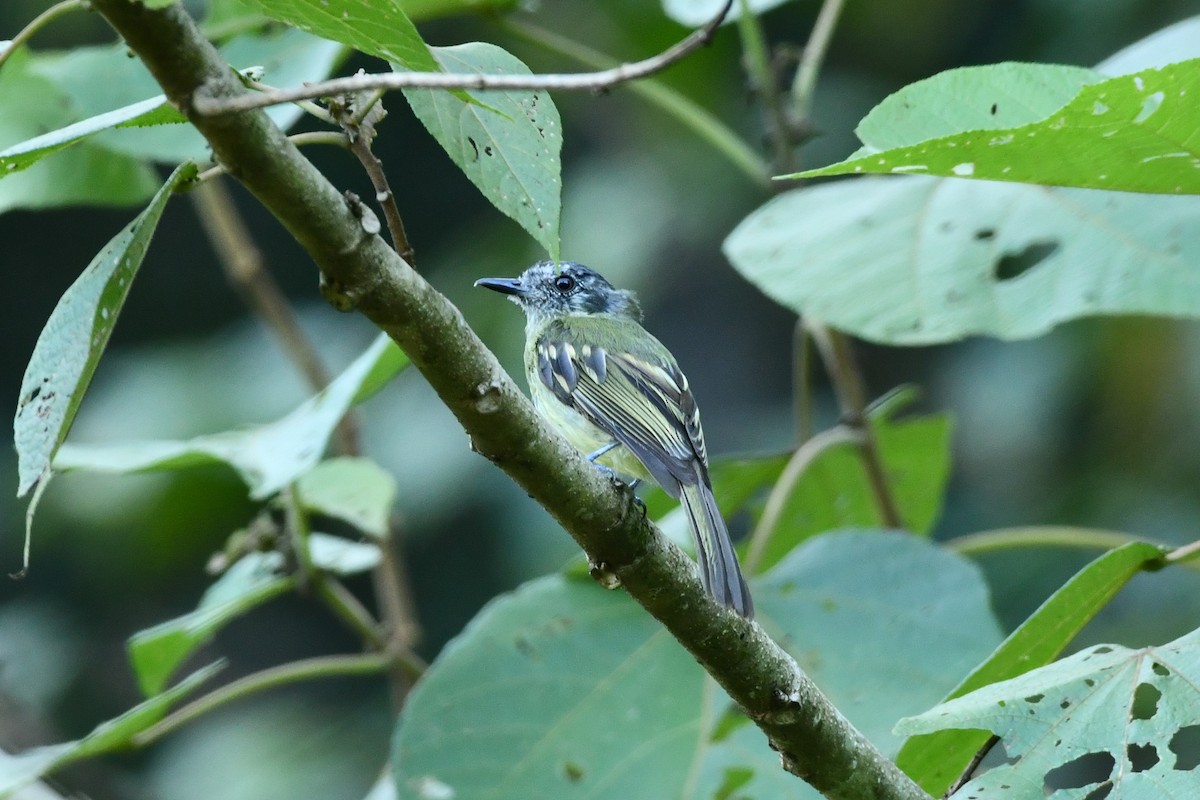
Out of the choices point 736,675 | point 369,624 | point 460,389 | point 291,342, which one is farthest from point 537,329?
point 460,389

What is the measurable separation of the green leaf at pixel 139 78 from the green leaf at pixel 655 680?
112cm

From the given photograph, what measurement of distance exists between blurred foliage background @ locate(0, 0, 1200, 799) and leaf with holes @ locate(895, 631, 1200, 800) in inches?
134

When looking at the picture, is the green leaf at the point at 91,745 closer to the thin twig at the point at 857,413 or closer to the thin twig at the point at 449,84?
the thin twig at the point at 857,413

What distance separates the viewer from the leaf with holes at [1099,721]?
1.42m

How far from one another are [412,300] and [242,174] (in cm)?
20

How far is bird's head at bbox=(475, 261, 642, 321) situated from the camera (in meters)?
3.69

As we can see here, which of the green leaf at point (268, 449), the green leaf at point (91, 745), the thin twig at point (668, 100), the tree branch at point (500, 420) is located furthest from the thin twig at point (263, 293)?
the tree branch at point (500, 420)

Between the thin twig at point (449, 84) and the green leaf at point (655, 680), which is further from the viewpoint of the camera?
the green leaf at point (655, 680)

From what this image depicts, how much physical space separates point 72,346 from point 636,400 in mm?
1627

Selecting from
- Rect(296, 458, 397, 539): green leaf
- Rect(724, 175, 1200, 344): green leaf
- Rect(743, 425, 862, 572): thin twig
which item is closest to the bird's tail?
Rect(743, 425, 862, 572): thin twig

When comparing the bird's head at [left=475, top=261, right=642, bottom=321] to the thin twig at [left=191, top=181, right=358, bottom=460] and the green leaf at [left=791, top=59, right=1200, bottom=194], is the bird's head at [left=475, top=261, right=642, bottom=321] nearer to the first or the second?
the thin twig at [left=191, top=181, right=358, bottom=460]

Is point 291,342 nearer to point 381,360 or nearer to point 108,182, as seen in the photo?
point 108,182

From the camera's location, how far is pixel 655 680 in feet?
Result: 8.25

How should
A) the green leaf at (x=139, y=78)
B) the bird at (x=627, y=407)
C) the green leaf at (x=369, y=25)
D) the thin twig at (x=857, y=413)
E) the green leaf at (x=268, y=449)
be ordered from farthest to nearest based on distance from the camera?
the thin twig at (x=857, y=413) → the green leaf at (x=139, y=78) → the bird at (x=627, y=407) → the green leaf at (x=268, y=449) → the green leaf at (x=369, y=25)
